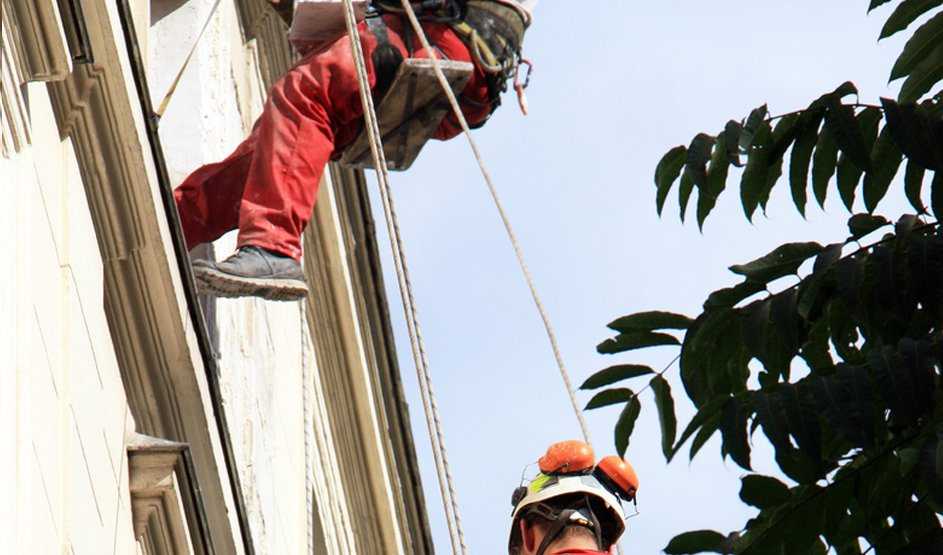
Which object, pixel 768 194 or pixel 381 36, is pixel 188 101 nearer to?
pixel 381 36

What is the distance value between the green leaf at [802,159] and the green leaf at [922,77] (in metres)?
0.21

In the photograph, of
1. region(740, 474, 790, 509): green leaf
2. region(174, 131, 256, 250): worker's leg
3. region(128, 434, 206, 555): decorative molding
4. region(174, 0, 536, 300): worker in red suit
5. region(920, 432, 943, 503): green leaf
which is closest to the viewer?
region(920, 432, 943, 503): green leaf

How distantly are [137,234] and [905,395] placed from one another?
2.49 m

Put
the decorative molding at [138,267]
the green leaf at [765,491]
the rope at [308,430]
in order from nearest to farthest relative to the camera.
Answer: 1. the green leaf at [765,491]
2. the decorative molding at [138,267]
3. the rope at [308,430]

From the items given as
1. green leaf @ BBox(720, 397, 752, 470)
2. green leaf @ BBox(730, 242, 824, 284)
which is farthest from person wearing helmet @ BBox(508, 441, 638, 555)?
green leaf @ BBox(720, 397, 752, 470)

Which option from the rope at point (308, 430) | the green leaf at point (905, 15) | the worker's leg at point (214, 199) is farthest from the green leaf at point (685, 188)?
the rope at point (308, 430)

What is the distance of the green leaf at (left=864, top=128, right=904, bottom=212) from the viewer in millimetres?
5168

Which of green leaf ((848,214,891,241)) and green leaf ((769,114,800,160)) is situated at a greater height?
green leaf ((769,114,800,160))

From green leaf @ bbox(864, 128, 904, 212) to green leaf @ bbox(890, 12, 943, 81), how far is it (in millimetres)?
145

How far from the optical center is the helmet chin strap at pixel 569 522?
22.3 ft

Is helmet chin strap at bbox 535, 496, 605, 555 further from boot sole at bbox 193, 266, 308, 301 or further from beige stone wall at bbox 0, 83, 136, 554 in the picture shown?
beige stone wall at bbox 0, 83, 136, 554

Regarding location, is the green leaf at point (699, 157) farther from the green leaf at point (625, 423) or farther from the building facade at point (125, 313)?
the building facade at point (125, 313)

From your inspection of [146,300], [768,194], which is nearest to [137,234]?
[146,300]

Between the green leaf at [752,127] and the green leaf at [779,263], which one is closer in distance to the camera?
the green leaf at [779,263]
